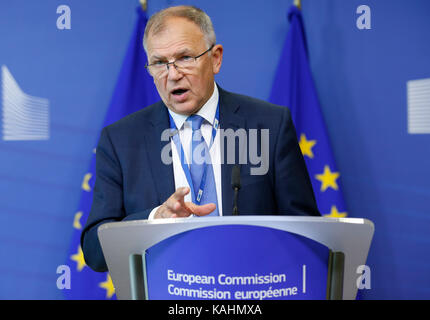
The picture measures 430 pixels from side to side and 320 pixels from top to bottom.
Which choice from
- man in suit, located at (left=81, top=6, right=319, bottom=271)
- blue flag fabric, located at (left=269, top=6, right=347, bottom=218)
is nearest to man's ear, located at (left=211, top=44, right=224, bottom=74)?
man in suit, located at (left=81, top=6, right=319, bottom=271)

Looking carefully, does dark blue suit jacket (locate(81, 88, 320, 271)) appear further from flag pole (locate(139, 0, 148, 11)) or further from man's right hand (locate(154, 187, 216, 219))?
flag pole (locate(139, 0, 148, 11))

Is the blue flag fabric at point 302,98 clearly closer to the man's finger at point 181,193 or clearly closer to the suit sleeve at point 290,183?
the suit sleeve at point 290,183

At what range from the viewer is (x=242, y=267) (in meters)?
0.95

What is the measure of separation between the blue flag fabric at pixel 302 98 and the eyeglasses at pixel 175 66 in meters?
1.04

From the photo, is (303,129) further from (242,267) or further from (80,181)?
(242,267)

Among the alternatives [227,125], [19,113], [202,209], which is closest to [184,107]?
[227,125]

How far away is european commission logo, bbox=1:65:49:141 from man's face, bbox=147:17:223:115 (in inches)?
52.2

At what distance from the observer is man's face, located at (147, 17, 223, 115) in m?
1.76

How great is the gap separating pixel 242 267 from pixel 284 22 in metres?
2.22

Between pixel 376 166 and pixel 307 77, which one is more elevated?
pixel 307 77

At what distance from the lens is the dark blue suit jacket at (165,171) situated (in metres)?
1.67

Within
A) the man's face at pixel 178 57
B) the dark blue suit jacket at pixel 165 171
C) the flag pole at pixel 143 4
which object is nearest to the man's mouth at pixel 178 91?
the man's face at pixel 178 57

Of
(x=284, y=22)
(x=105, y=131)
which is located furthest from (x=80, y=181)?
(x=284, y=22)
